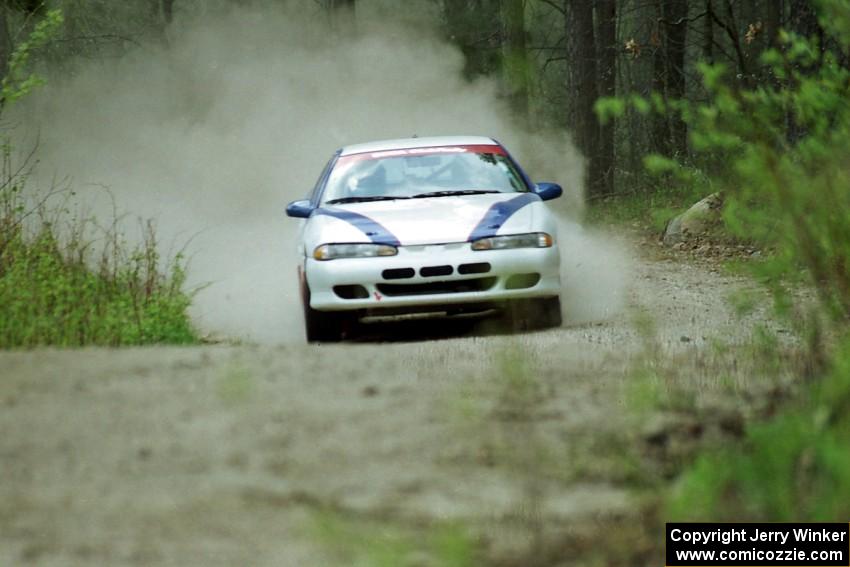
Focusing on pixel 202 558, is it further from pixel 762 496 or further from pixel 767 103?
pixel 767 103

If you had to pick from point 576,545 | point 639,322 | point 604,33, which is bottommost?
point 576,545

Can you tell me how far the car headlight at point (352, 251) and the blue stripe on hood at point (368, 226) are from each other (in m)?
0.05

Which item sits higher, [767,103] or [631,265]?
[767,103]

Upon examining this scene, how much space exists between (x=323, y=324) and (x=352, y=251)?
0.62 metres

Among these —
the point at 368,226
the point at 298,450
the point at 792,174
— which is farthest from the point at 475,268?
the point at 298,450

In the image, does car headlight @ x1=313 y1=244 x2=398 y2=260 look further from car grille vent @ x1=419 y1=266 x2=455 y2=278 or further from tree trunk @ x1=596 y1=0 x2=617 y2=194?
tree trunk @ x1=596 y1=0 x2=617 y2=194

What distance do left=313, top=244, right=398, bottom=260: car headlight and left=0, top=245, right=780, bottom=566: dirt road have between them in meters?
2.50

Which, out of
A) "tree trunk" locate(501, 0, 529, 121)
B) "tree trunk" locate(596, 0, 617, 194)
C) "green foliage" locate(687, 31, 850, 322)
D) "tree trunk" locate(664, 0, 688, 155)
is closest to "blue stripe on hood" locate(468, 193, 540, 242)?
"green foliage" locate(687, 31, 850, 322)

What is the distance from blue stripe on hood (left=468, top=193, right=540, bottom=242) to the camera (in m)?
9.20

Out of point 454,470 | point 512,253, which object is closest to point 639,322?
point 454,470

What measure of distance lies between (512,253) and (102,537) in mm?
5607

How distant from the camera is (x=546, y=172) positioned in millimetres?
26469

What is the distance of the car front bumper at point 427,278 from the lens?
9.06 metres

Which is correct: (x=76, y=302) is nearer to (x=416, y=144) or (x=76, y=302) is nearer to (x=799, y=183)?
(x=416, y=144)
